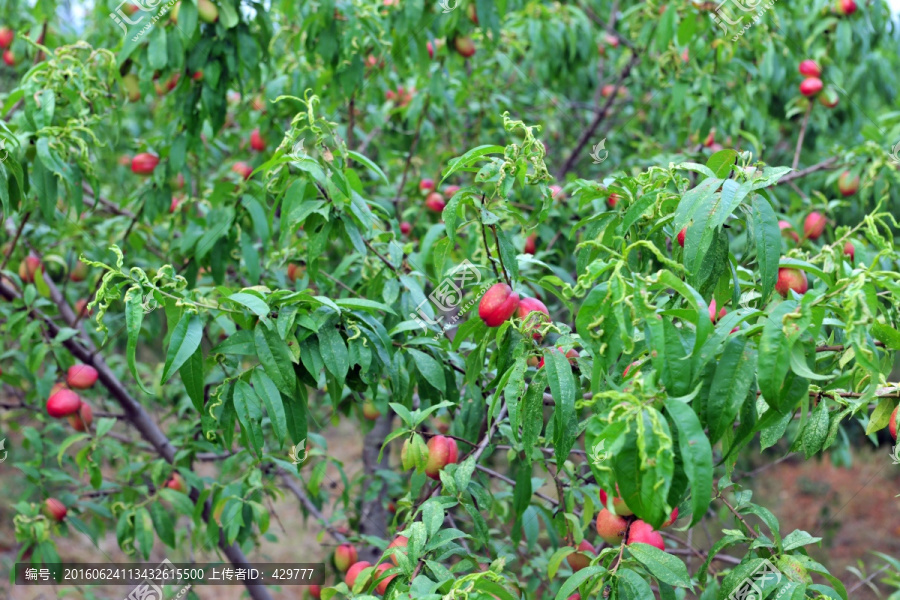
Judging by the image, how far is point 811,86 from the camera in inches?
103

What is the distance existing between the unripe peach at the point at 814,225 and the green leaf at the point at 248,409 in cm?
178

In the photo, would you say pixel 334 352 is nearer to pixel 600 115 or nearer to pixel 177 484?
pixel 177 484

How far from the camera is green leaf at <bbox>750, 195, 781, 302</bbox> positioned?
1024 millimetres

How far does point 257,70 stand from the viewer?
209 cm

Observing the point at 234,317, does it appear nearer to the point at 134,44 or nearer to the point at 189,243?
the point at 189,243

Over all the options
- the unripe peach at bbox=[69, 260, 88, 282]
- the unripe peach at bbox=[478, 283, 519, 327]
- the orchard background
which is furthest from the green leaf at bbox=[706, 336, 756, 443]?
→ the unripe peach at bbox=[69, 260, 88, 282]

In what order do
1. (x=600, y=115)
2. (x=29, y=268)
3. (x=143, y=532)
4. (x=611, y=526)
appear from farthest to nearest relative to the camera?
(x=600, y=115), (x=29, y=268), (x=143, y=532), (x=611, y=526)

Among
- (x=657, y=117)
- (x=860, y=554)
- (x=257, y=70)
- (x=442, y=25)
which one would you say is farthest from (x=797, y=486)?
(x=257, y=70)

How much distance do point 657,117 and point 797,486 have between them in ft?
12.9

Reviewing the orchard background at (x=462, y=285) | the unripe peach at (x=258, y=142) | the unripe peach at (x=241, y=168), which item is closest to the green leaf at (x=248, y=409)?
the orchard background at (x=462, y=285)

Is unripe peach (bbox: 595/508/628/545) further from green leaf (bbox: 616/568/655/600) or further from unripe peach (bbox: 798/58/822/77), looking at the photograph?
unripe peach (bbox: 798/58/822/77)

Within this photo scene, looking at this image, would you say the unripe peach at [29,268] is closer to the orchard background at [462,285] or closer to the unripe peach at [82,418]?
the orchard background at [462,285]

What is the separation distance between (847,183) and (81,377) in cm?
246

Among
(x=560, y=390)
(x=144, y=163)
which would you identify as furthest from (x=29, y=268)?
(x=560, y=390)
